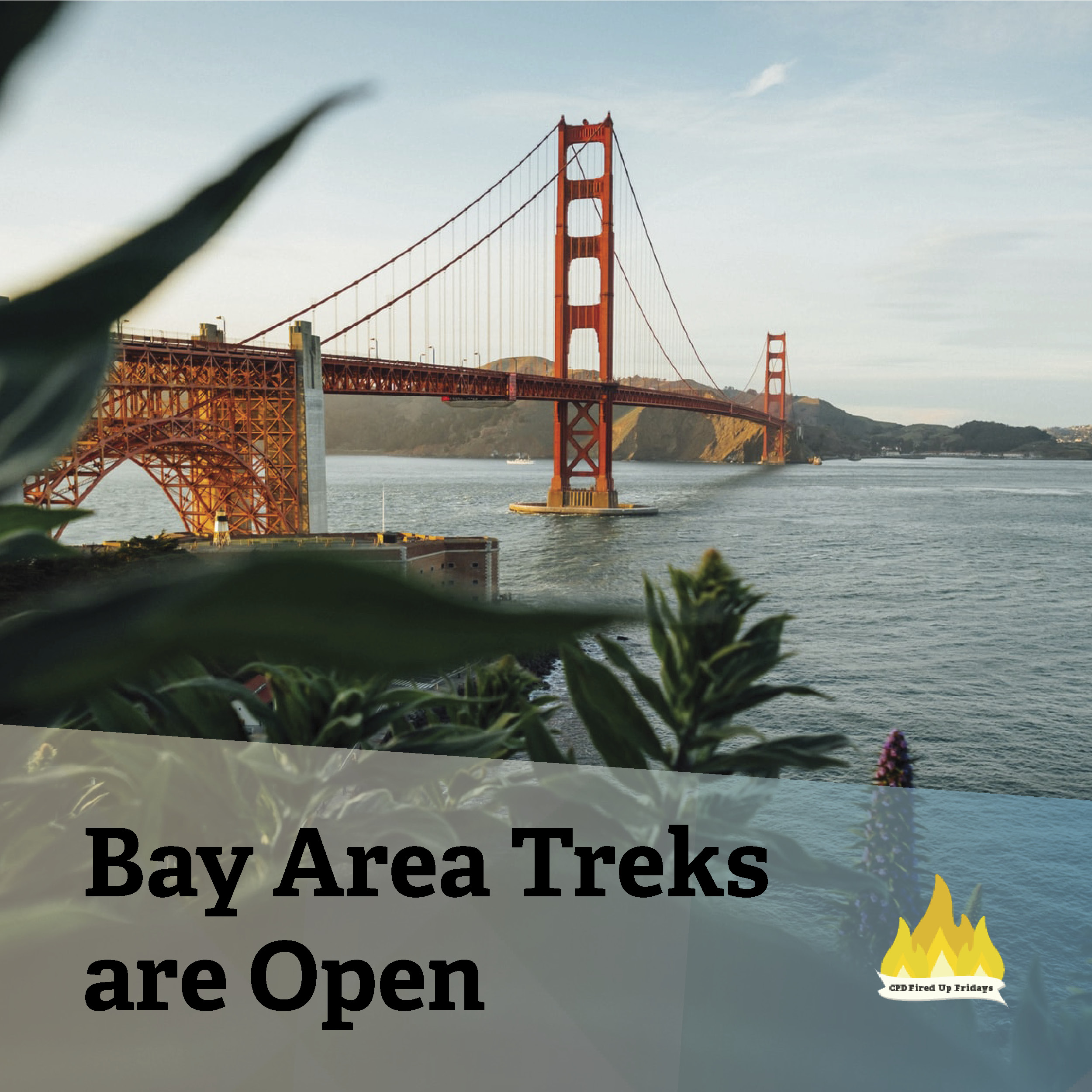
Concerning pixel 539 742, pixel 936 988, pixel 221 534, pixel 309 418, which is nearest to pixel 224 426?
pixel 309 418

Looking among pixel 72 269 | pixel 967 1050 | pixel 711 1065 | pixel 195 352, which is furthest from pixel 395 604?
pixel 195 352

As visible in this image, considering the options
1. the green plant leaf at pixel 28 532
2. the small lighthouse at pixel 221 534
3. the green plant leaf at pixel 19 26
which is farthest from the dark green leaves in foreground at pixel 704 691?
the small lighthouse at pixel 221 534

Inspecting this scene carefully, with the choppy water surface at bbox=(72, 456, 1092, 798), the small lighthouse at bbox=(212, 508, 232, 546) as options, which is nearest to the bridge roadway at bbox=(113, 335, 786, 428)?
the small lighthouse at bbox=(212, 508, 232, 546)

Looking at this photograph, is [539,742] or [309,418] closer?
[539,742]

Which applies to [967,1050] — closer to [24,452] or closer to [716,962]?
[716,962]

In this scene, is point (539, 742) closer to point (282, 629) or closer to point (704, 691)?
point (704, 691)
